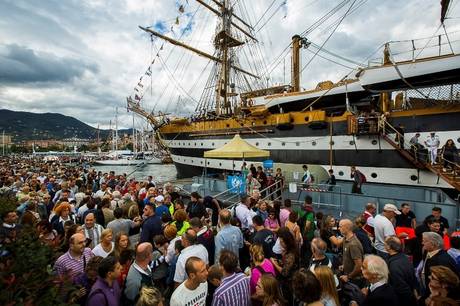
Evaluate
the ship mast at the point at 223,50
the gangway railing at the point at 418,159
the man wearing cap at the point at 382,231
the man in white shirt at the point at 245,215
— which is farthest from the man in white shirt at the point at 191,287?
the ship mast at the point at 223,50

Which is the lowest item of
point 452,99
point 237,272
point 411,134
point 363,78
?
point 237,272

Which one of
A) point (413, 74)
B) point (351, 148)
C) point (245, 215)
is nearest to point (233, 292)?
point (245, 215)

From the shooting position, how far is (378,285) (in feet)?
8.84

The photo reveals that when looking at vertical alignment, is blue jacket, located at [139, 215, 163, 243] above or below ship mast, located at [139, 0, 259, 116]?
below

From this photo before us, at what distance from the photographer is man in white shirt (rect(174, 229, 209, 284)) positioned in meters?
3.44

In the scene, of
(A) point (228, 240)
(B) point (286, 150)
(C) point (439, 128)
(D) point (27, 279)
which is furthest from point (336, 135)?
(D) point (27, 279)

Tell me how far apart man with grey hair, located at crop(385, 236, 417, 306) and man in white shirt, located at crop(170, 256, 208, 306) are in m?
2.24

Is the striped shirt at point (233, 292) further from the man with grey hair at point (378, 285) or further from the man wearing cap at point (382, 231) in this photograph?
the man wearing cap at point (382, 231)

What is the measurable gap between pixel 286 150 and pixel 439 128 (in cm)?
753

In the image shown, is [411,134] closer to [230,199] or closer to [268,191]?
[268,191]

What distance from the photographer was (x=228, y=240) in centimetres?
436

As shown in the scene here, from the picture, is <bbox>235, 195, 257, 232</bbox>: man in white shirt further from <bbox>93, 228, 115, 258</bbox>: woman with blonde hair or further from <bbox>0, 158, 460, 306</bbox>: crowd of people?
<bbox>93, 228, 115, 258</bbox>: woman with blonde hair

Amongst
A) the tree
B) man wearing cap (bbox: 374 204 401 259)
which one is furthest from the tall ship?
the tree

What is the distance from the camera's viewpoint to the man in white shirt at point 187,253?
11.3ft
